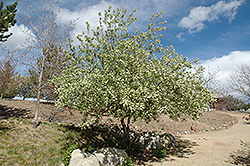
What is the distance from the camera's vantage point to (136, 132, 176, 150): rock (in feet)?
47.3

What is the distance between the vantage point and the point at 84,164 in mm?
8680

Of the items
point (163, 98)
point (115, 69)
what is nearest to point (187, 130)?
point (163, 98)

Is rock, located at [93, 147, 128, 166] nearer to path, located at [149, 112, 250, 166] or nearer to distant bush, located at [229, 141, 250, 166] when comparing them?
path, located at [149, 112, 250, 166]

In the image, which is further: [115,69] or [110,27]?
[110,27]

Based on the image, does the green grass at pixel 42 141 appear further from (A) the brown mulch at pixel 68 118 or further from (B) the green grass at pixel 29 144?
(A) the brown mulch at pixel 68 118

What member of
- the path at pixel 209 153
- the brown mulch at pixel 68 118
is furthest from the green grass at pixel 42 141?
the path at pixel 209 153

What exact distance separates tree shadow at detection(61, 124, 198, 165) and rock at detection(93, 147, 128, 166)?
1422mm

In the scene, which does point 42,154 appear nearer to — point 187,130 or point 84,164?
point 84,164

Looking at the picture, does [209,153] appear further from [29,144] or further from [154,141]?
[29,144]


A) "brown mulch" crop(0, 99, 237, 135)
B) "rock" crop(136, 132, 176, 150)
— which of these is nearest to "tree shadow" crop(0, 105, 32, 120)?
"brown mulch" crop(0, 99, 237, 135)

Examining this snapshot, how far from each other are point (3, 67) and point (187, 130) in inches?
1404

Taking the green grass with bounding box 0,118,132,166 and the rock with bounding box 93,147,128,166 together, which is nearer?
the green grass with bounding box 0,118,132,166

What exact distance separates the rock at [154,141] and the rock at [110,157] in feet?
14.3

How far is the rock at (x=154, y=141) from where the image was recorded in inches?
567
